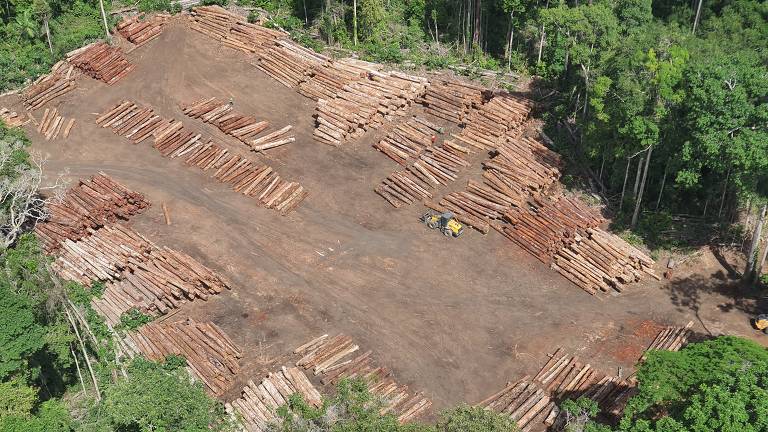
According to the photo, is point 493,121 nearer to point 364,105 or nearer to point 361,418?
point 364,105

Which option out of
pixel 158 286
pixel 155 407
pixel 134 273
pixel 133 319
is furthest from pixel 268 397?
pixel 134 273

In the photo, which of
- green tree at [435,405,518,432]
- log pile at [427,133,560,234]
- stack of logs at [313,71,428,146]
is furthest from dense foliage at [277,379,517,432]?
stack of logs at [313,71,428,146]

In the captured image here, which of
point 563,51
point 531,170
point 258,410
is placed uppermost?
point 563,51

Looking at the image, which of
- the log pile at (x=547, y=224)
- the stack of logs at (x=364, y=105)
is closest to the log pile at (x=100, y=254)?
the stack of logs at (x=364, y=105)

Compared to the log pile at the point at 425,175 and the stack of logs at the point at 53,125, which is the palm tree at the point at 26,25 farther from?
the log pile at the point at 425,175

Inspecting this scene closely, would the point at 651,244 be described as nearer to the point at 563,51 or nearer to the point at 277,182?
the point at 563,51

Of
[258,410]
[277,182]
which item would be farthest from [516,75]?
[258,410]

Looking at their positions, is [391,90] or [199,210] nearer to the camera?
[199,210]
